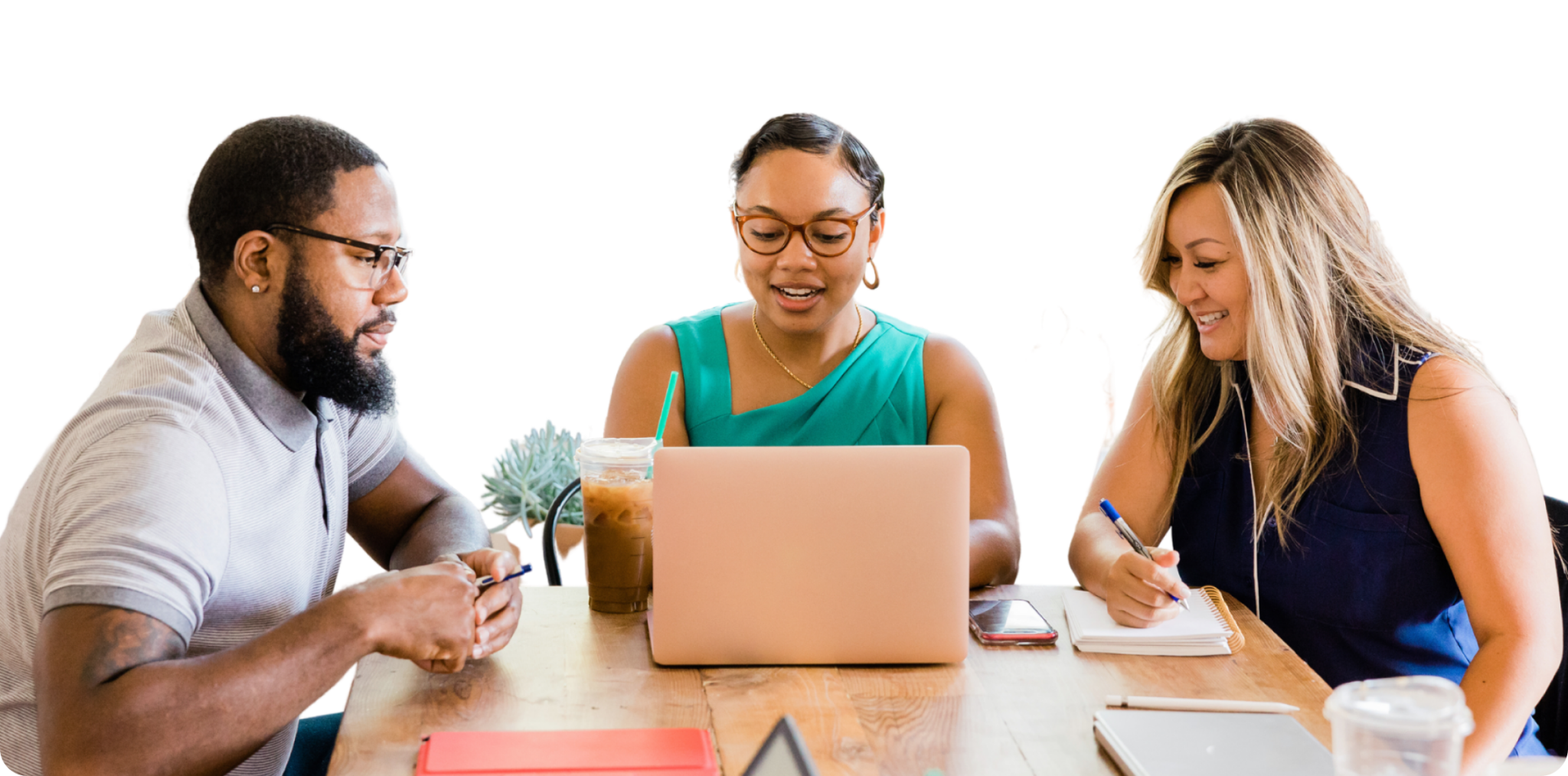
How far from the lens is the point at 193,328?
1602mm

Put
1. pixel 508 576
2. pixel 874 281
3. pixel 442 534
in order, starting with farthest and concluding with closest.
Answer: pixel 874 281, pixel 442 534, pixel 508 576

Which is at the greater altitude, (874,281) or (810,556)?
(874,281)

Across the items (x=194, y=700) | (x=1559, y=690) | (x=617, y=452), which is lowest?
(x=1559, y=690)

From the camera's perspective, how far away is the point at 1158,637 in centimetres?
158

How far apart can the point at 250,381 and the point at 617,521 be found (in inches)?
20.5

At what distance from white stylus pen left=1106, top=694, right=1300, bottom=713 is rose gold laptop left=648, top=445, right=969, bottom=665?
0.71 ft

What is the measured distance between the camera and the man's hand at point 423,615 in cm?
139

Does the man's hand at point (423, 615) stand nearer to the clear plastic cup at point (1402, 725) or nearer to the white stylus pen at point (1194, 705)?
the white stylus pen at point (1194, 705)

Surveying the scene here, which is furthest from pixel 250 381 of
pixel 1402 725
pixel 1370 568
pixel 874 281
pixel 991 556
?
pixel 1370 568

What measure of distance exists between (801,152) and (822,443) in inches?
23.8

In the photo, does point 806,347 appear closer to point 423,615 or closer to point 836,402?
point 836,402

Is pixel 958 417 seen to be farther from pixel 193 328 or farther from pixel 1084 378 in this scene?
pixel 193 328

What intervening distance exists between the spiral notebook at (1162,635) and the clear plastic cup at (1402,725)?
23.9 inches

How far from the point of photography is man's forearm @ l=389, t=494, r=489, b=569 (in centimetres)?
191
